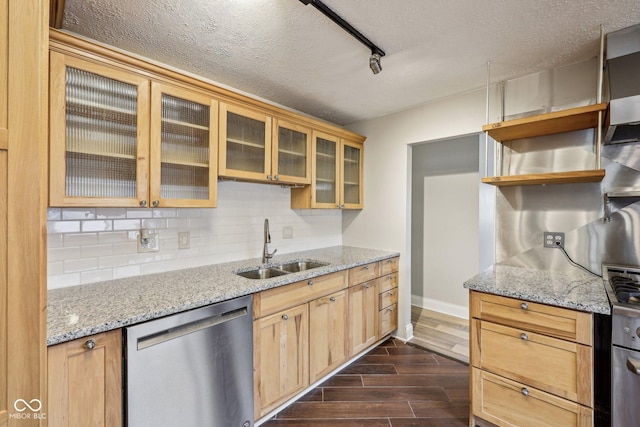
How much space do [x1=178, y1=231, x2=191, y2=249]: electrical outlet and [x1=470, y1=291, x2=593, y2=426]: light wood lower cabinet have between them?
6.48ft

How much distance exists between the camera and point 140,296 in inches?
58.7

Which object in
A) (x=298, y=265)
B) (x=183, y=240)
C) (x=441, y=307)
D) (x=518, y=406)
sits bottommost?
(x=441, y=307)

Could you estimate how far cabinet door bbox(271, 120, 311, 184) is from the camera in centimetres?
236

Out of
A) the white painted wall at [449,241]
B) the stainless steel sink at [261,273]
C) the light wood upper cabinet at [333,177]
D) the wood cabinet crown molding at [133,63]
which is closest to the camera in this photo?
the wood cabinet crown molding at [133,63]

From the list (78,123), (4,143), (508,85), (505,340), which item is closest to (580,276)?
(505,340)

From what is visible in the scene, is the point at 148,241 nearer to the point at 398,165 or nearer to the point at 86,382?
the point at 86,382

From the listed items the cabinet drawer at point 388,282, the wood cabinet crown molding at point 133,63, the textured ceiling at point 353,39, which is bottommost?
the cabinet drawer at point 388,282

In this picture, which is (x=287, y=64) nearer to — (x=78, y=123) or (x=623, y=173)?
(x=78, y=123)

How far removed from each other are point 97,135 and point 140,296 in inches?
35.1

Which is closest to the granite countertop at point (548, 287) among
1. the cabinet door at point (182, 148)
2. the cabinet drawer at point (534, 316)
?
the cabinet drawer at point (534, 316)

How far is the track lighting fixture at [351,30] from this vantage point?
4.60 feet

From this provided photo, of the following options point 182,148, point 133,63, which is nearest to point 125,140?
point 182,148

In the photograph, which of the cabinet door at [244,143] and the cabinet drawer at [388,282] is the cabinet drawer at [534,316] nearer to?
the cabinet drawer at [388,282]

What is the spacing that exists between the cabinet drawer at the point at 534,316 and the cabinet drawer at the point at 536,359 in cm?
4
